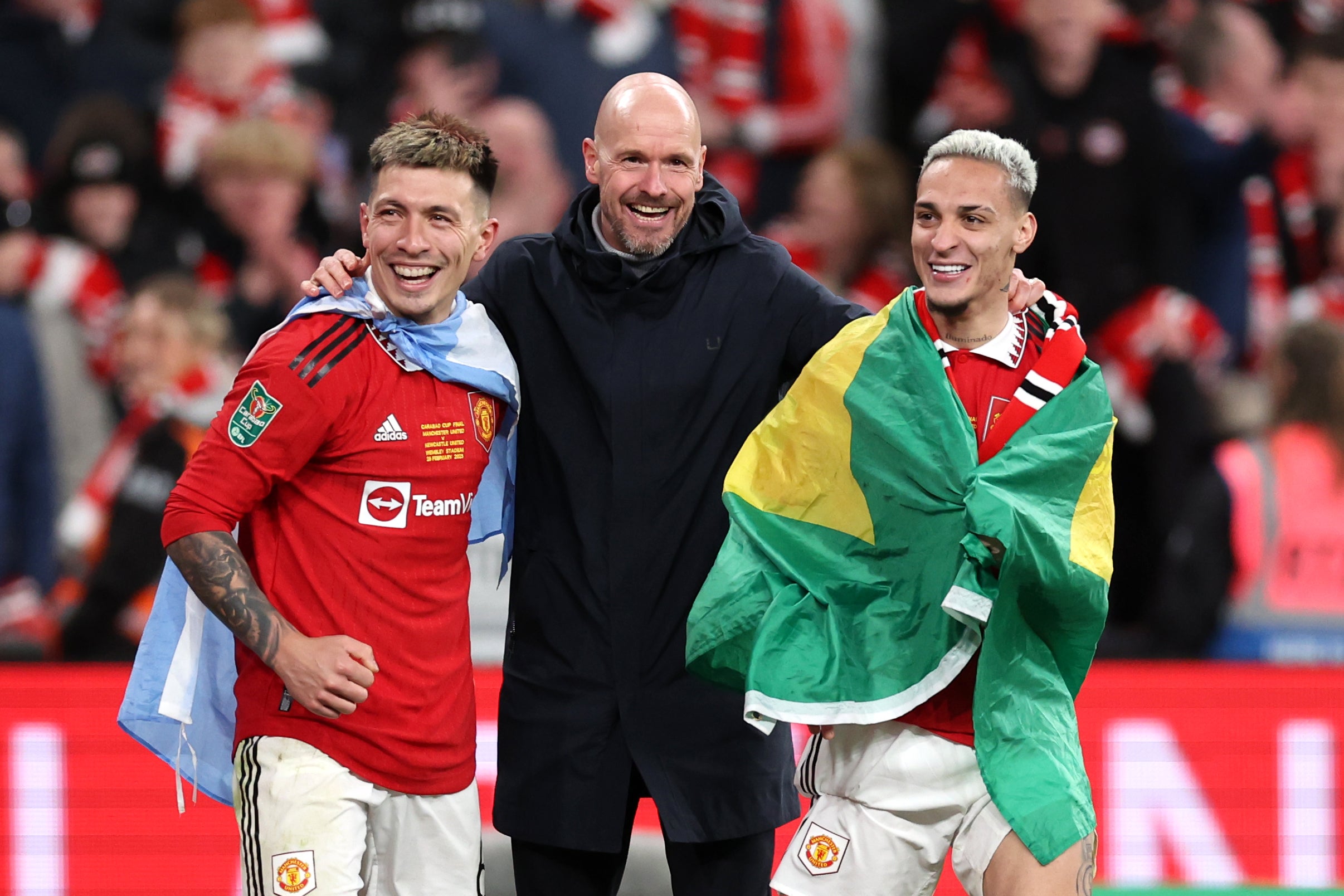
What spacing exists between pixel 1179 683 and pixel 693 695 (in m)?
2.52

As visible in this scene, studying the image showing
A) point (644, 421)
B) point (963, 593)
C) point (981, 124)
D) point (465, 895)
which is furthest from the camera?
point (981, 124)

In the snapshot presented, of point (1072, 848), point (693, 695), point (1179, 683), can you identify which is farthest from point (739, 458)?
point (1179, 683)

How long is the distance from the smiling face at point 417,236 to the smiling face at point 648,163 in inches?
13.5

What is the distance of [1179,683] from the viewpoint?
5.62 metres

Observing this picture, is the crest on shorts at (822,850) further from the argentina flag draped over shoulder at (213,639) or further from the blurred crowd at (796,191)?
the blurred crowd at (796,191)

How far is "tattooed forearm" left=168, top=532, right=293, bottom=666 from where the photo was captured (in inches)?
128

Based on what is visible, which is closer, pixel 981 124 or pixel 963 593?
pixel 963 593

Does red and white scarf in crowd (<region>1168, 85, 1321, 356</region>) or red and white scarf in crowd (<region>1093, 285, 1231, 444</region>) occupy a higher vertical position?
red and white scarf in crowd (<region>1168, 85, 1321, 356</region>)

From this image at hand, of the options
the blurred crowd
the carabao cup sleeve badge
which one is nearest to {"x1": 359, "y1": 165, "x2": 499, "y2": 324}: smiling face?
the carabao cup sleeve badge

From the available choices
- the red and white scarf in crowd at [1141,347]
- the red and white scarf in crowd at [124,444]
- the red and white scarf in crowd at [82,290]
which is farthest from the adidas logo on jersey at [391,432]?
the red and white scarf in crowd at [1141,347]

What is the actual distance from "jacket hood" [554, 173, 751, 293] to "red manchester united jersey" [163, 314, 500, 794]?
48 centimetres

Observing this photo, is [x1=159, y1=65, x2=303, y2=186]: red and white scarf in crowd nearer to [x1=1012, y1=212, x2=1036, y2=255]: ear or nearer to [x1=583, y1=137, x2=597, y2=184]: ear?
[x1=583, y1=137, x2=597, y2=184]: ear

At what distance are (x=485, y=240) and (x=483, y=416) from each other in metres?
0.39

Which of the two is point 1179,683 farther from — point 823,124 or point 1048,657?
point 823,124
